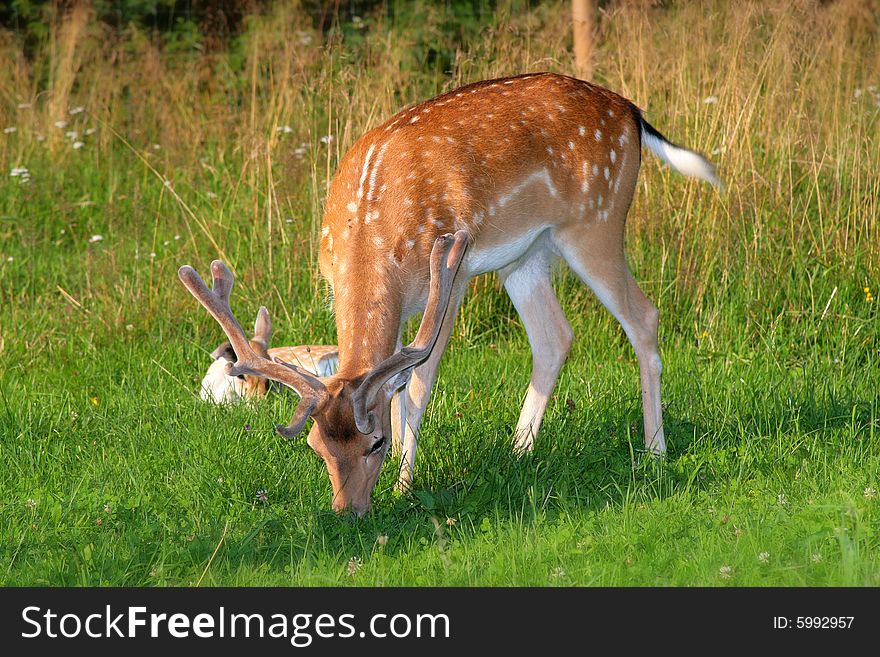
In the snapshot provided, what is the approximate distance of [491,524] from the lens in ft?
15.2

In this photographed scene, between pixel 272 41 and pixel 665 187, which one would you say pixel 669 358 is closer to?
pixel 665 187

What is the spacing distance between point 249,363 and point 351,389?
1.21 ft

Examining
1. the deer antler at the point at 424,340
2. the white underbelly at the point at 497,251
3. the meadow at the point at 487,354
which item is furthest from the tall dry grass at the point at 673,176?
the deer antler at the point at 424,340

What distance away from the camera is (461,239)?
459cm

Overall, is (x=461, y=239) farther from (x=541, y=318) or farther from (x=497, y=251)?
(x=541, y=318)

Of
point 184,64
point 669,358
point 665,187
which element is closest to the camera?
point 669,358

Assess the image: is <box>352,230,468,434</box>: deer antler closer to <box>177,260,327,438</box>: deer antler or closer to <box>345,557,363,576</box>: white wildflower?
<box>177,260,327,438</box>: deer antler

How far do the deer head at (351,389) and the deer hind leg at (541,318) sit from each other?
128 cm

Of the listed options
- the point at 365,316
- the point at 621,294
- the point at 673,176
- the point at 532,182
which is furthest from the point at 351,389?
the point at 673,176

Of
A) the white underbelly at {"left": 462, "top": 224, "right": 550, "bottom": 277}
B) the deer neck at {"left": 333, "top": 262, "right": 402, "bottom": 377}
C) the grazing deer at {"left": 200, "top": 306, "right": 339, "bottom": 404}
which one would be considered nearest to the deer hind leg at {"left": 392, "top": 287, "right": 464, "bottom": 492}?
the white underbelly at {"left": 462, "top": 224, "right": 550, "bottom": 277}

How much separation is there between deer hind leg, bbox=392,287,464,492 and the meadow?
104mm

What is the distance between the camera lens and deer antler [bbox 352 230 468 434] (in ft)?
14.2
